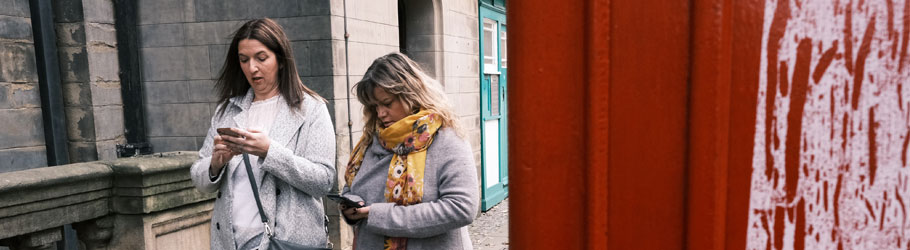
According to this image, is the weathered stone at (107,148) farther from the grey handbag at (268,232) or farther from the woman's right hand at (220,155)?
the grey handbag at (268,232)

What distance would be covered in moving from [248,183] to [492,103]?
6244mm

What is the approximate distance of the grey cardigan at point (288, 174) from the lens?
7.42ft

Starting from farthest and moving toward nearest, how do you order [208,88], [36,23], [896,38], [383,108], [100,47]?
1. [208,88]
2. [100,47]
3. [36,23]
4. [383,108]
5. [896,38]

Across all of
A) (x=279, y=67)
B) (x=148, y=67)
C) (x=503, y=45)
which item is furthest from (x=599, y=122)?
(x=503, y=45)

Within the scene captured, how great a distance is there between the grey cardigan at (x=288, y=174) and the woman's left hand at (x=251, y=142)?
3 centimetres

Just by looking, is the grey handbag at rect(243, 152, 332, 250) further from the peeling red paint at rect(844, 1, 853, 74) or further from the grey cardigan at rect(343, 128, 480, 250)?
the peeling red paint at rect(844, 1, 853, 74)

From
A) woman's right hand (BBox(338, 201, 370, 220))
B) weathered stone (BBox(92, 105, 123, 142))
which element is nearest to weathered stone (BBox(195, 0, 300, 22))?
weathered stone (BBox(92, 105, 123, 142))

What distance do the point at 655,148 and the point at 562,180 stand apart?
→ 104 mm

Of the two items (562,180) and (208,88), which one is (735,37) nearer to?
(562,180)

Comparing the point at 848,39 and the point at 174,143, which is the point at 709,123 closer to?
the point at 848,39

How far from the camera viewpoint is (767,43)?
0.60 m

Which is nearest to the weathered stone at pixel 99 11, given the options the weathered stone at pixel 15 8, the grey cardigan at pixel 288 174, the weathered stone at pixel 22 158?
the weathered stone at pixel 15 8

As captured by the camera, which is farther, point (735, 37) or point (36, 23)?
point (36, 23)

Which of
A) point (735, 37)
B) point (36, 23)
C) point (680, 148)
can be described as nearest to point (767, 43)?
point (735, 37)
